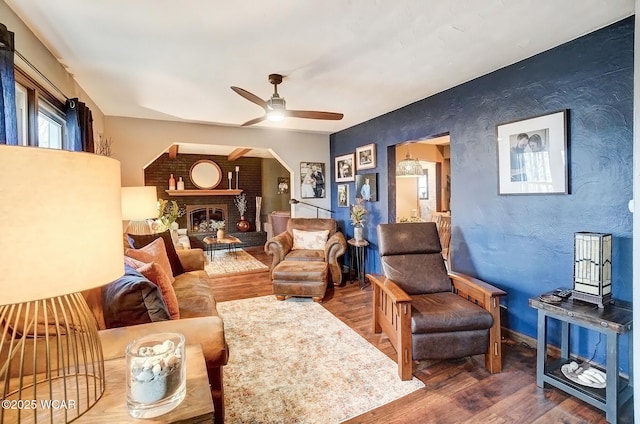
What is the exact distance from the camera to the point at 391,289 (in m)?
2.27

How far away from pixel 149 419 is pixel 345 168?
453 centimetres

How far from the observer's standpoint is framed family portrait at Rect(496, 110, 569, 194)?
229 cm

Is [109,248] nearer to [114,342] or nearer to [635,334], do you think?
[114,342]

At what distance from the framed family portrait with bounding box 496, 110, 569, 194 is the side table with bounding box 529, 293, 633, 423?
88 centimetres

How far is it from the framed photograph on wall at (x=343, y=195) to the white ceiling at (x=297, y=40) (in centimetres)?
198

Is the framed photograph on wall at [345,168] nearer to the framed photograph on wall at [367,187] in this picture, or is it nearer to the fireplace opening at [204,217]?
the framed photograph on wall at [367,187]

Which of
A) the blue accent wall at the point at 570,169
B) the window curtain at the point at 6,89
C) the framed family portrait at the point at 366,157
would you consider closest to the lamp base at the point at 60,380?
the window curtain at the point at 6,89

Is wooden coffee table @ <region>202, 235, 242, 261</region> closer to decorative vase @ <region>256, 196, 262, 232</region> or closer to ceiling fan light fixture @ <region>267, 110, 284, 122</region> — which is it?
decorative vase @ <region>256, 196, 262, 232</region>

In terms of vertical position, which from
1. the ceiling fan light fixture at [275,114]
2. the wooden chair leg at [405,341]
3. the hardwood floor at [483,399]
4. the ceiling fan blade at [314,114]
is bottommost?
the hardwood floor at [483,399]

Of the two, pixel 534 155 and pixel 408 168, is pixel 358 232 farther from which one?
pixel 534 155

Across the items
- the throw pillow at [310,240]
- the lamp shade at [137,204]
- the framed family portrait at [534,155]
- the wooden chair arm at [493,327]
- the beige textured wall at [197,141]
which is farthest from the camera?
the throw pillow at [310,240]

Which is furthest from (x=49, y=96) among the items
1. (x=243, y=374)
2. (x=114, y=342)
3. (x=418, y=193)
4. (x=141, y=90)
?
(x=418, y=193)

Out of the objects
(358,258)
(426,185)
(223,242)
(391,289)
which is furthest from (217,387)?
(426,185)

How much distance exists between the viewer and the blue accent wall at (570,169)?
6.59ft
